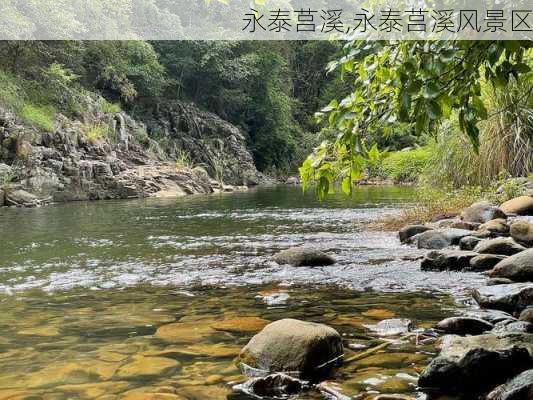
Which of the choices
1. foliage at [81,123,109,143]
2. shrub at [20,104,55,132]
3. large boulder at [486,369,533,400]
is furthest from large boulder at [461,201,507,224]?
foliage at [81,123,109,143]

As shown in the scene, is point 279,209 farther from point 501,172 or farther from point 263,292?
point 263,292

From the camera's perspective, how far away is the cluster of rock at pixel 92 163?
61.2 ft

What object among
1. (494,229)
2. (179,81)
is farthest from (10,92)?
(494,229)

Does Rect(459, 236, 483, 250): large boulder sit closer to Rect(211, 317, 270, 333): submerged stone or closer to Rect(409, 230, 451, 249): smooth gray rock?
→ Rect(409, 230, 451, 249): smooth gray rock

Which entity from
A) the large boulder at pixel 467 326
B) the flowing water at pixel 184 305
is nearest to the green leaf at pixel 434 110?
the flowing water at pixel 184 305

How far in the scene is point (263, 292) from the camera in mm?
5172

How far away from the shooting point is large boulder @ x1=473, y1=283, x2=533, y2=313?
4168mm

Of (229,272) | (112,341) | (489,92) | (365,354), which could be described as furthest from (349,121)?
(489,92)

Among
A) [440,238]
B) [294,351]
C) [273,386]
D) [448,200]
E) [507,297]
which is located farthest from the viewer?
[448,200]

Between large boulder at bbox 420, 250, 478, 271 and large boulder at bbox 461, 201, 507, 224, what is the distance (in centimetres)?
283

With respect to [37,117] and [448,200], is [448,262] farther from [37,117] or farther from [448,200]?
[37,117]

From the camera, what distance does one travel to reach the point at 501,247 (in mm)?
6289

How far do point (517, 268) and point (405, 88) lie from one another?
2985 mm

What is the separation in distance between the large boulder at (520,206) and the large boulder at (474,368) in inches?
247
